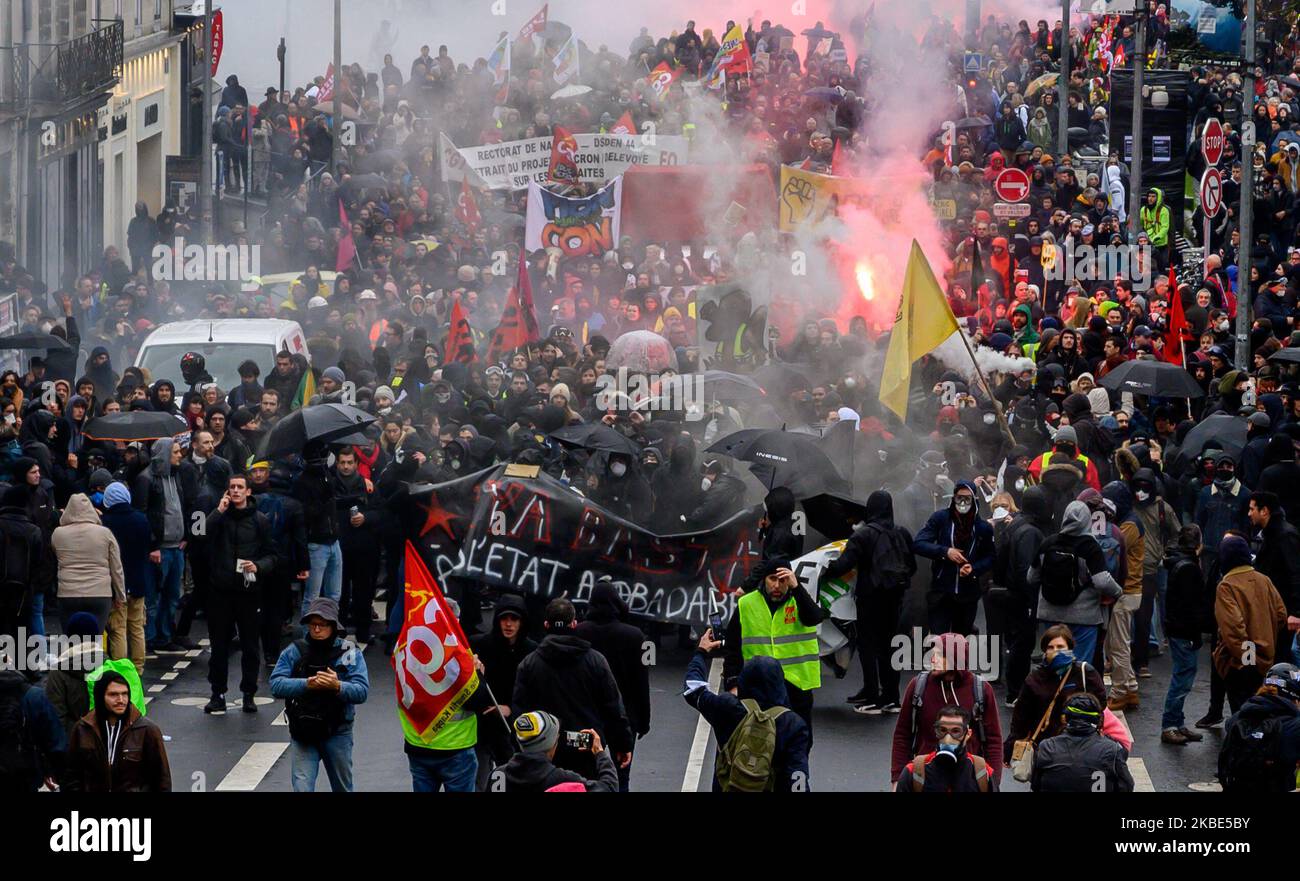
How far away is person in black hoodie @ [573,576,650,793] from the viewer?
447 inches

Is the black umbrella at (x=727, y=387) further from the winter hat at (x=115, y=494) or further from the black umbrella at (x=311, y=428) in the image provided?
the winter hat at (x=115, y=494)

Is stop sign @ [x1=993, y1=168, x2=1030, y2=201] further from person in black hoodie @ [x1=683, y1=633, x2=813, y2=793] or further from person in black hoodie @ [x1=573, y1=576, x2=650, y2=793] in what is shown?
person in black hoodie @ [x1=683, y1=633, x2=813, y2=793]

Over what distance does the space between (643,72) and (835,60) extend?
3308mm

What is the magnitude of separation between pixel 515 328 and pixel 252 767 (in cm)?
997

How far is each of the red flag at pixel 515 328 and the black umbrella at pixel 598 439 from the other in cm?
553

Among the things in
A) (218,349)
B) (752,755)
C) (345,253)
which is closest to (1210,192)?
(218,349)

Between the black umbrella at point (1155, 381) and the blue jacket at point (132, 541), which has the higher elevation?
the black umbrella at point (1155, 381)

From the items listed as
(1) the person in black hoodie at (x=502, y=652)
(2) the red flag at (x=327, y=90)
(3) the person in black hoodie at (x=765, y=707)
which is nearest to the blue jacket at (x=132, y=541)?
(1) the person in black hoodie at (x=502, y=652)

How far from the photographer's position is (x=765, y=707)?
10.3 m

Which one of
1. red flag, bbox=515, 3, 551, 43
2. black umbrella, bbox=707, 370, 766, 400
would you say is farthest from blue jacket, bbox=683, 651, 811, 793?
red flag, bbox=515, 3, 551, 43

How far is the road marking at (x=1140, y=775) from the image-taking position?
12.5 metres

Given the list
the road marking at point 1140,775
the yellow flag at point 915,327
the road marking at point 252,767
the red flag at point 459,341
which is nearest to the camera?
the road marking at point 252,767
